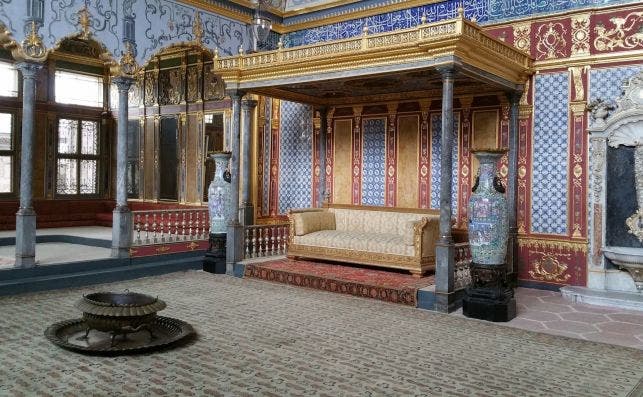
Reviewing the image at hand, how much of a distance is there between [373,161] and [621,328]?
4809mm

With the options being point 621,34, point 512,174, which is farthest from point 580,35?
point 512,174

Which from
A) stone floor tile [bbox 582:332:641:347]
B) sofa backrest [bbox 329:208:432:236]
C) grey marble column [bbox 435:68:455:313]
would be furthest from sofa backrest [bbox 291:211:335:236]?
stone floor tile [bbox 582:332:641:347]

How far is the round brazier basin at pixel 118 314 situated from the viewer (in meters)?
4.61

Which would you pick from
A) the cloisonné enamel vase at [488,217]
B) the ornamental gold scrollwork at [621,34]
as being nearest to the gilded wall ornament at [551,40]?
the ornamental gold scrollwork at [621,34]

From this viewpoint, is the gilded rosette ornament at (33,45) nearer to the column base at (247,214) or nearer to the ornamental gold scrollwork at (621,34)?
the column base at (247,214)

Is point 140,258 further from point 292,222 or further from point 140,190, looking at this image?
point 140,190

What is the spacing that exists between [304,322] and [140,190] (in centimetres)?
766

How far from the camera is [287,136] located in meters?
10.8

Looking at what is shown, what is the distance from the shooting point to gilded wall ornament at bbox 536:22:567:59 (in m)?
7.87

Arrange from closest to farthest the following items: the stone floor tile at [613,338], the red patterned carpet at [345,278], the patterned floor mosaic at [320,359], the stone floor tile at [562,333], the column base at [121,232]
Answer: the patterned floor mosaic at [320,359]
the stone floor tile at [613,338]
the stone floor tile at [562,333]
the red patterned carpet at [345,278]
the column base at [121,232]

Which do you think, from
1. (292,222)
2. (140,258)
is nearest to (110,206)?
(140,258)

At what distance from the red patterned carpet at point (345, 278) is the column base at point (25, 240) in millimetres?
2958

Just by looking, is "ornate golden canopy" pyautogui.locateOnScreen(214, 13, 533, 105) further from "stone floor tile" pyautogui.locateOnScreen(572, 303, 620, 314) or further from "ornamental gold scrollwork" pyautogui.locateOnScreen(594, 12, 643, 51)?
"stone floor tile" pyautogui.locateOnScreen(572, 303, 620, 314)

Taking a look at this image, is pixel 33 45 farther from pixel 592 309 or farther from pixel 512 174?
pixel 592 309
